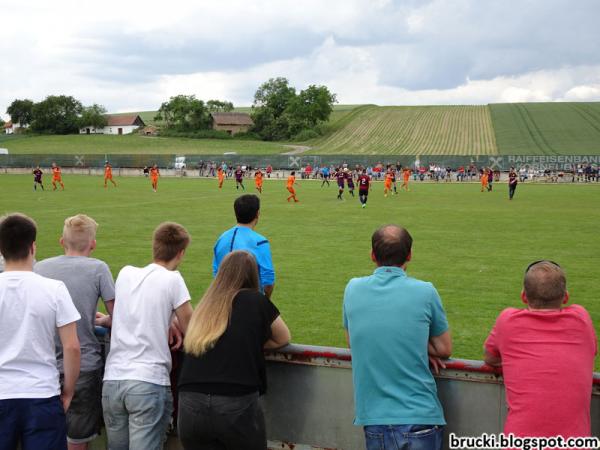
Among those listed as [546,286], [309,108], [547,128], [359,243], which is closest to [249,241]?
[546,286]

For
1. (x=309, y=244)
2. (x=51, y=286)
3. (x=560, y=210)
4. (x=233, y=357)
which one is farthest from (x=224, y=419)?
(x=560, y=210)

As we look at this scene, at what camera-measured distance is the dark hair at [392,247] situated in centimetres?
387

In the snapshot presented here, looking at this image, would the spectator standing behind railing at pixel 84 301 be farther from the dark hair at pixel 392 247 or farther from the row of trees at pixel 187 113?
the row of trees at pixel 187 113

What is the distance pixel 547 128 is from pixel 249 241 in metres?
95.9

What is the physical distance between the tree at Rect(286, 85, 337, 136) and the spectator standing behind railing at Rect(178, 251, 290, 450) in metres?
111

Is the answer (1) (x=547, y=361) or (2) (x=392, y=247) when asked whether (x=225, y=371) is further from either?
(1) (x=547, y=361)

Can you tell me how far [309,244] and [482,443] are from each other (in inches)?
516

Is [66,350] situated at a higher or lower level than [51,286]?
lower

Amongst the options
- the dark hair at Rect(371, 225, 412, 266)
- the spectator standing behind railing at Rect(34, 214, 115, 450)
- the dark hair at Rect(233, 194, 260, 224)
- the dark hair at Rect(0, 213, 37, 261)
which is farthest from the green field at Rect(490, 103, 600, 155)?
the dark hair at Rect(0, 213, 37, 261)

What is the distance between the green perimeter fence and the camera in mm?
69938

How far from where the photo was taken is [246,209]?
241 inches

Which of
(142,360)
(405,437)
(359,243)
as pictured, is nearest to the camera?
(405,437)

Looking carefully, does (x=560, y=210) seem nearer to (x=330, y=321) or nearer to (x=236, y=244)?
(x=330, y=321)

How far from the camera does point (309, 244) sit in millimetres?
17031
